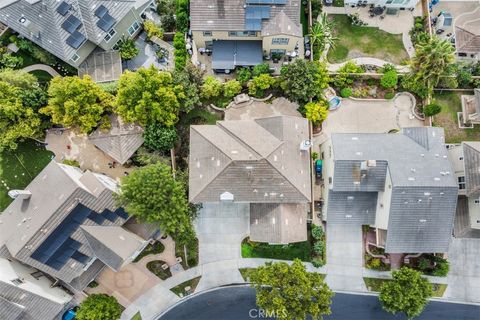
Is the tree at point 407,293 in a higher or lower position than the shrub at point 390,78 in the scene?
lower

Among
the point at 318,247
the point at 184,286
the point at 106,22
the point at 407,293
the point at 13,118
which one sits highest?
the point at 106,22

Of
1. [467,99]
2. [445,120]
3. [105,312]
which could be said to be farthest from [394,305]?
[105,312]

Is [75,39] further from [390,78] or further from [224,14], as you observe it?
[390,78]

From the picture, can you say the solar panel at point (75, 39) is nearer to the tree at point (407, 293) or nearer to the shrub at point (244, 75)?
the shrub at point (244, 75)

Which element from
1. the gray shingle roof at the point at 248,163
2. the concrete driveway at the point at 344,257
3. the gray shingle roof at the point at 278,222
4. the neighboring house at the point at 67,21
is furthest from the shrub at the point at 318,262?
the neighboring house at the point at 67,21

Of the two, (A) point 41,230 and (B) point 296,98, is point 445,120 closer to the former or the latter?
(B) point 296,98

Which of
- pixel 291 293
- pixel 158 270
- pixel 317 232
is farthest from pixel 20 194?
pixel 317 232

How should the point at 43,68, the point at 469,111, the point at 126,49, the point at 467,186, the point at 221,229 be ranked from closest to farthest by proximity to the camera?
the point at 467,186, the point at 221,229, the point at 126,49, the point at 469,111, the point at 43,68
